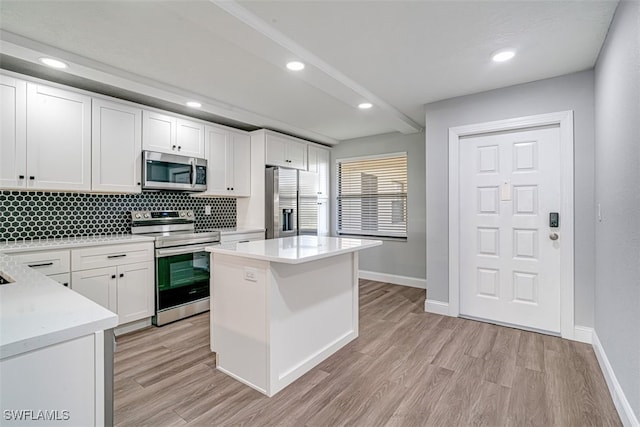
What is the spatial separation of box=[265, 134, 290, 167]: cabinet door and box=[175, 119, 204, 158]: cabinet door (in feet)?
2.96

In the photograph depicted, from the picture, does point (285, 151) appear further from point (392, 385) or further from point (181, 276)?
point (392, 385)

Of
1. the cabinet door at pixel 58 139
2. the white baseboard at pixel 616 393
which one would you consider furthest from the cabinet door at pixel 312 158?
the white baseboard at pixel 616 393

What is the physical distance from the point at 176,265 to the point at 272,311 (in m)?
1.79

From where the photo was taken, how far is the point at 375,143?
5.11 meters

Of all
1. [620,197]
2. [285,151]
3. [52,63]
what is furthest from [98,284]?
[620,197]

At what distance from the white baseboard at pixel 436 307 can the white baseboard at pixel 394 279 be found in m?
1.11

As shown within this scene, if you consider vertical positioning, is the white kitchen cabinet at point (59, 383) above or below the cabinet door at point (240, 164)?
below

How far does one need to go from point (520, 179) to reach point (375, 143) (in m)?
2.46

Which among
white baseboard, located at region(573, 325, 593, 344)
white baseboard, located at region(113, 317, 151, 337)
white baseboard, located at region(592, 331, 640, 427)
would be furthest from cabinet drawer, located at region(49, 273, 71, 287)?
white baseboard, located at region(573, 325, 593, 344)

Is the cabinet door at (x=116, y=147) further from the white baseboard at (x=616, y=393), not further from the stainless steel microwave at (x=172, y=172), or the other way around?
the white baseboard at (x=616, y=393)

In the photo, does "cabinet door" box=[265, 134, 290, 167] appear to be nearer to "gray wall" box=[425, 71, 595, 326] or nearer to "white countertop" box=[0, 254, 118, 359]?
"gray wall" box=[425, 71, 595, 326]

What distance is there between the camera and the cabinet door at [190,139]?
3.63m

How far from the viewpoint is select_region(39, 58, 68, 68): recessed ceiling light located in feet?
7.75

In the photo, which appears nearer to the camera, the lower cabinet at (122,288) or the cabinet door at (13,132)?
the cabinet door at (13,132)
